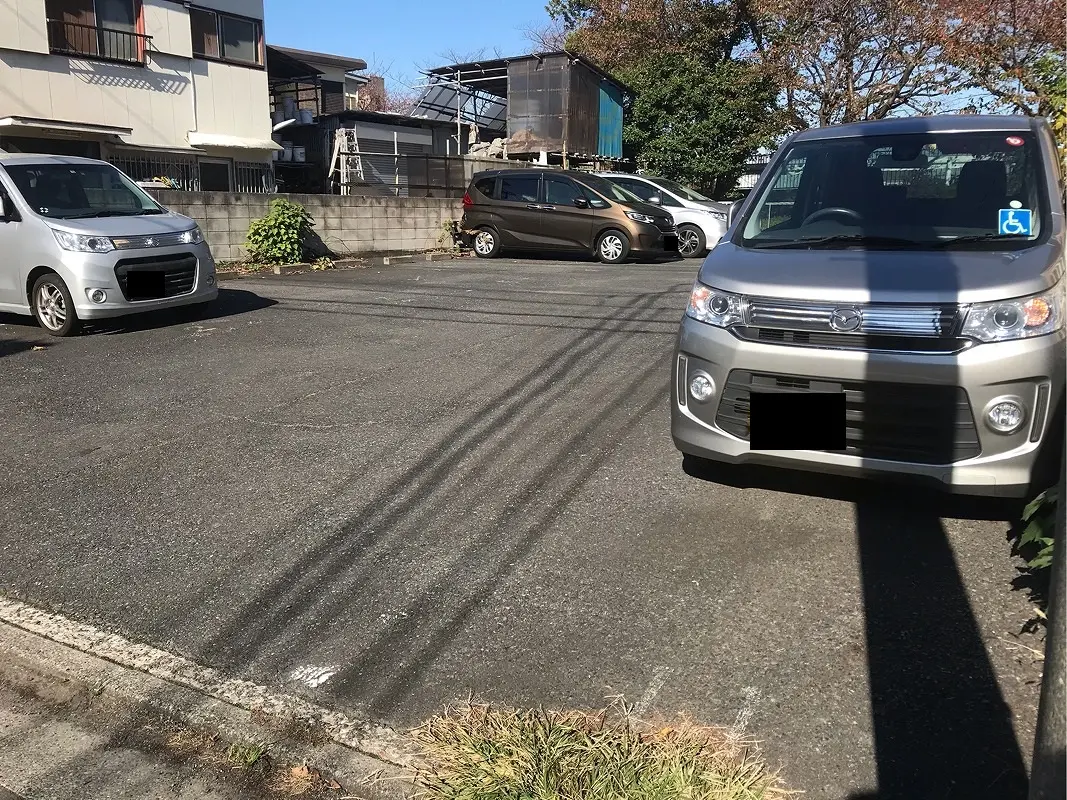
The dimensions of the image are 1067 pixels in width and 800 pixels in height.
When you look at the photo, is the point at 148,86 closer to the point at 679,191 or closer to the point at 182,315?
the point at 679,191

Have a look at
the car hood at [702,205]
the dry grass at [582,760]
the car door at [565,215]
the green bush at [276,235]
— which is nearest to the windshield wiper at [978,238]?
the dry grass at [582,760]

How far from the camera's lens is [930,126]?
15.3ft

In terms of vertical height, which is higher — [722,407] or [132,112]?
[132,112]

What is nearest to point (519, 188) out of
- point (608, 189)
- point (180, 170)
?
point (608, 189)

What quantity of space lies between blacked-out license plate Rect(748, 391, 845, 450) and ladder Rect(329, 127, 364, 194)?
60.5 ft

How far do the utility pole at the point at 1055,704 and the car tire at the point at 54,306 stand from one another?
27.9 feet

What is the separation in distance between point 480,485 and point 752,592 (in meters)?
1.61

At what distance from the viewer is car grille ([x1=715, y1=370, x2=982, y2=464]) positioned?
11.0ft

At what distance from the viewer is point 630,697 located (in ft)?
8.87

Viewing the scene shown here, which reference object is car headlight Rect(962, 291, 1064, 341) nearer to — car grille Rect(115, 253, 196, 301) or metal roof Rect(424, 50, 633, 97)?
car grille Rect(115, 253, 196, 301)

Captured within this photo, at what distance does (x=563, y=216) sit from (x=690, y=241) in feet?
8.76

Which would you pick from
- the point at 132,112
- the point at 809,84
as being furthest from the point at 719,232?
the point at 132,112

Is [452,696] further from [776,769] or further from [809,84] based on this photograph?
[809,84]

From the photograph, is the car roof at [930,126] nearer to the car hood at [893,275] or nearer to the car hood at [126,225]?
the car hood at [893,275]
